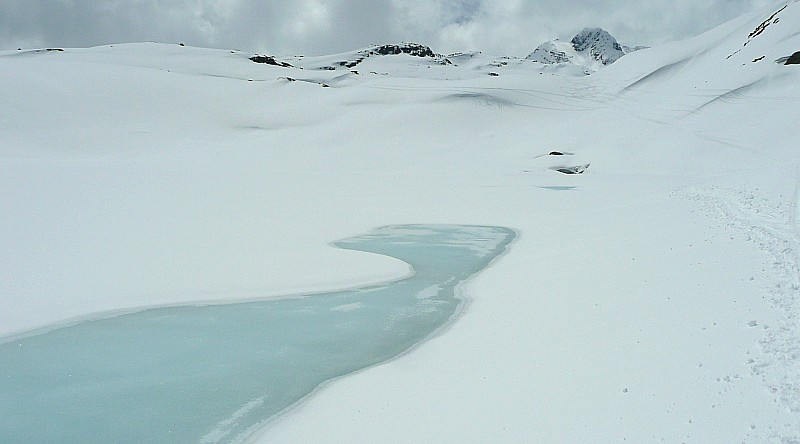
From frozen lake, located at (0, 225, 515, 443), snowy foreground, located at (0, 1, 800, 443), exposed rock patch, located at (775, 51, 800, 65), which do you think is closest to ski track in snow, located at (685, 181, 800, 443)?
snowy foreground, located at (0, 1, 800, 443)

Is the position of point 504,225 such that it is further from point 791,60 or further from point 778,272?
point 791,60

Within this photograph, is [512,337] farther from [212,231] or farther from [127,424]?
[212,231]

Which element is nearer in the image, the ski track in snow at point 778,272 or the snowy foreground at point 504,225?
the ski track in snow at point 778,272

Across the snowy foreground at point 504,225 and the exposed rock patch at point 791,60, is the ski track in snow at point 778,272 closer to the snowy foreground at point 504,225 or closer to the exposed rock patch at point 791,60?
the snowy foreground at point 504,225

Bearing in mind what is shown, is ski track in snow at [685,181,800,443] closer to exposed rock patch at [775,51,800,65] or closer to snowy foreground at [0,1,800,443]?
snowy foreground at [0,1,800,443]

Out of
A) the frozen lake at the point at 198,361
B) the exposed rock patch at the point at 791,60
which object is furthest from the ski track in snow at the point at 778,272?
the exposed rock patch at the point at 791,60

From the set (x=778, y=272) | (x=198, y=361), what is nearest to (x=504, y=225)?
(x=778, y=272)

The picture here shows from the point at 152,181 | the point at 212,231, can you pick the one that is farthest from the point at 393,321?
the point at 152,181
